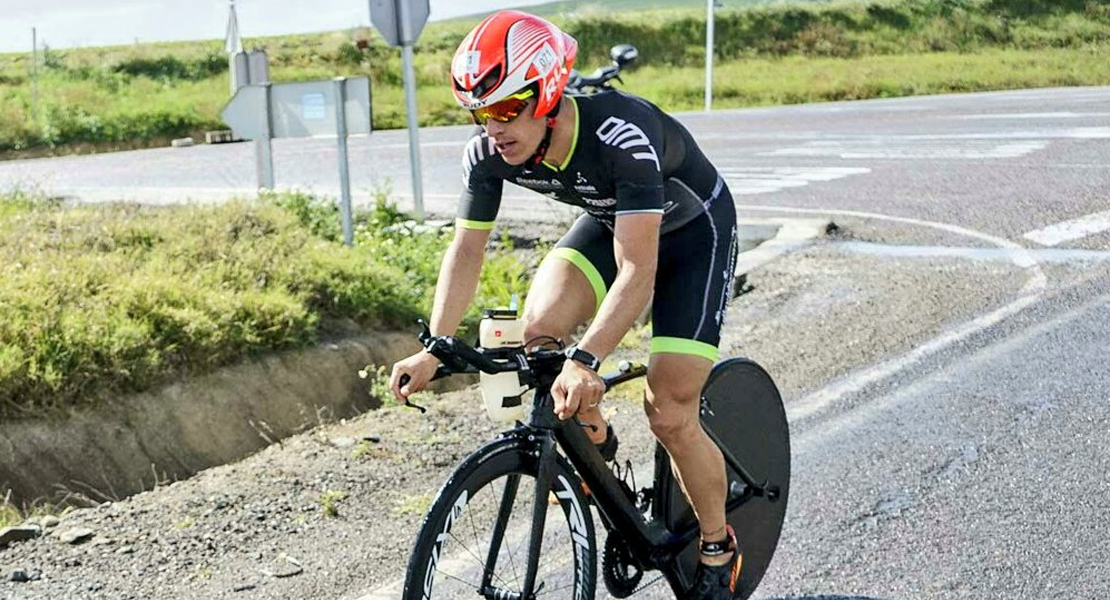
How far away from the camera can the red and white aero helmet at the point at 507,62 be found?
3711 mm

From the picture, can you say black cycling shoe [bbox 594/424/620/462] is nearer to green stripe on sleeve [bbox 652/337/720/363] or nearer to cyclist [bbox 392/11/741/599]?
cyclist [bbox 392/11/741/599]

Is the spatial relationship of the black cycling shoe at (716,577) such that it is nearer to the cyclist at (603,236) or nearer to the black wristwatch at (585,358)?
the cyclist at (603,236)

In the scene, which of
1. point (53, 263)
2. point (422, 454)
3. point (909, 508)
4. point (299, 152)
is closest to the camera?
point (909, 508)

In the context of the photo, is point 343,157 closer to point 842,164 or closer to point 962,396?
point 962,396

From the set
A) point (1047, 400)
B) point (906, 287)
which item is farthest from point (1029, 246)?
point (1047, 400)

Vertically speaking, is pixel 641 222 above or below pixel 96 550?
above

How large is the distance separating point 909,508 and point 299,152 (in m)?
17.8

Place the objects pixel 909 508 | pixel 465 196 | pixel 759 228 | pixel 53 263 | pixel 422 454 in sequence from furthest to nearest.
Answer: pixel 759 228 < pixel 53 263 < pixel 422 454 < pixel 909 508 < pixel 465 196

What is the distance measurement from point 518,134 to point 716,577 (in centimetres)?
160

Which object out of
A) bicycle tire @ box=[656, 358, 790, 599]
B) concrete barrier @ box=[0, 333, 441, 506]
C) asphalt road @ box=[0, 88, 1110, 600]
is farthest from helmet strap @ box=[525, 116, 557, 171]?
concrete barrier @ box=[0, 333, 441, 506]

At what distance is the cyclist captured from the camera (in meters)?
3.77

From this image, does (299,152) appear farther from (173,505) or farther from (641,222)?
(641,222)


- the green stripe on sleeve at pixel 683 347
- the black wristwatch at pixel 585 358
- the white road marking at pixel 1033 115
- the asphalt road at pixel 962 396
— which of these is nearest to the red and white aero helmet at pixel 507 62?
the black wristwatch at pixel 585 358

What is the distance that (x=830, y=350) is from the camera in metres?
7.82
